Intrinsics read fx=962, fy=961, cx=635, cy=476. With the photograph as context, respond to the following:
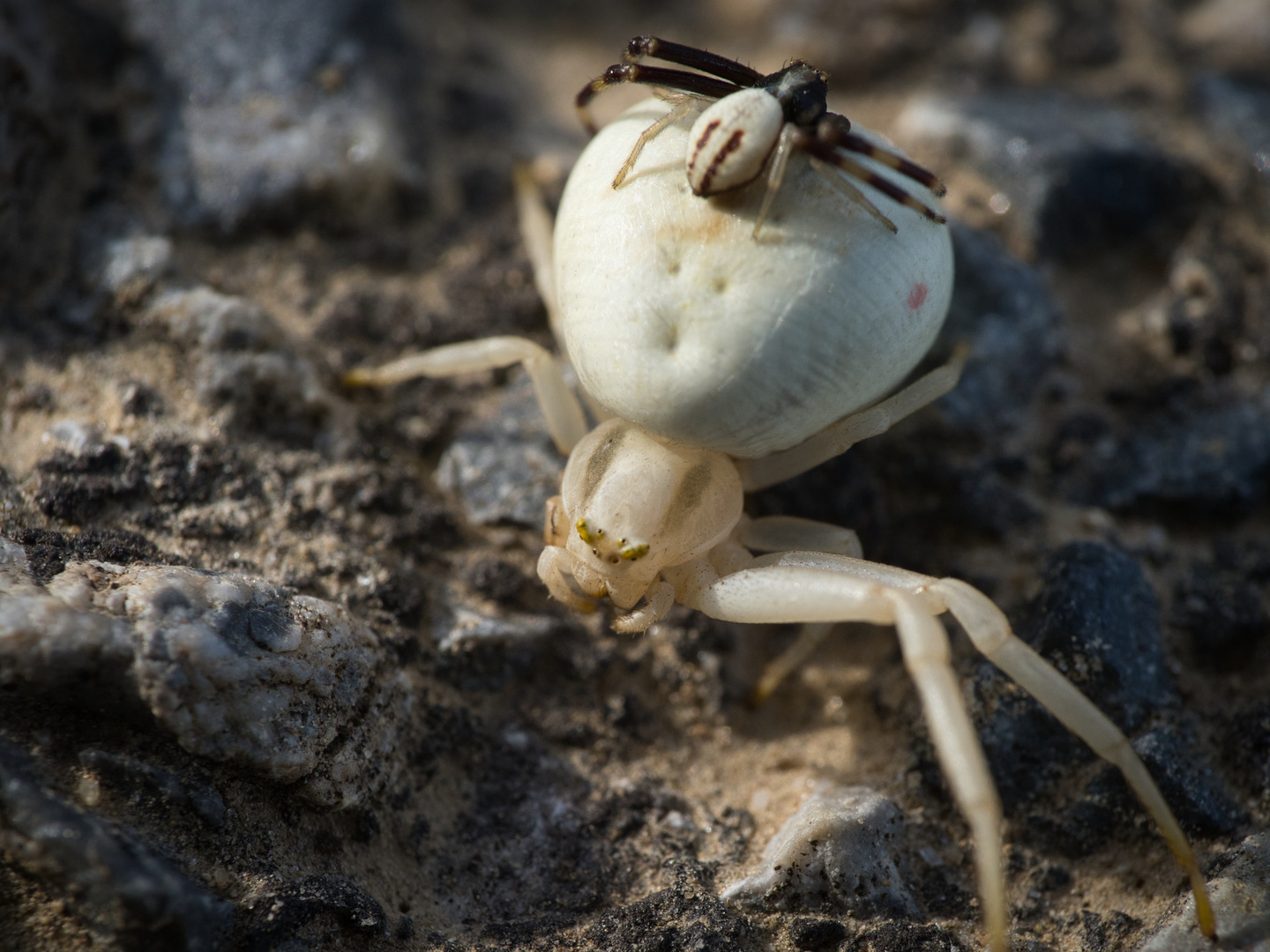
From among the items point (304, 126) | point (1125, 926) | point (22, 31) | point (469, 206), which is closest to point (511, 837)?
point (1125, 926)

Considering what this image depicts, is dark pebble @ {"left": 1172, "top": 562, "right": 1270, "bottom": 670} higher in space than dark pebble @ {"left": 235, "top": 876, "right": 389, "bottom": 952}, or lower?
higher

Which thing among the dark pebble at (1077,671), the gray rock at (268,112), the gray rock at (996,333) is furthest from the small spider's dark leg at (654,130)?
the dark pebble at (1077,671)

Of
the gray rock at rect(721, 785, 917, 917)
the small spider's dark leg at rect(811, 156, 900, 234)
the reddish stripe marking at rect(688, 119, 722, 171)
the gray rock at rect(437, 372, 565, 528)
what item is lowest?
the gray rock at rect(721, 785, 917, 917)

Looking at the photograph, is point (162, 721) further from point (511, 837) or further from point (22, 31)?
point (22, 31)

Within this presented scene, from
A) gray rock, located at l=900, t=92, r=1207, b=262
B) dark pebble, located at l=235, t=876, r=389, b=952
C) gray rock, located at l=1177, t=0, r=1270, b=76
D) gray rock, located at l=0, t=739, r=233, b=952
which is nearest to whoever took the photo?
gray rock, located at l=0, t=739, r=233, b=952

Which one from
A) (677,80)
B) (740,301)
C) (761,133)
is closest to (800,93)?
(761,133)

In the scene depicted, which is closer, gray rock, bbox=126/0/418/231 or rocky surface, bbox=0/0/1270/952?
rocky surface, bbox=0/0/1270/952

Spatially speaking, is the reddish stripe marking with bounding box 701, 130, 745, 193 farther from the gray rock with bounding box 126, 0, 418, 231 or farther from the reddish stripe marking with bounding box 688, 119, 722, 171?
the gray rock with bounding box 126, 0, 418, 231

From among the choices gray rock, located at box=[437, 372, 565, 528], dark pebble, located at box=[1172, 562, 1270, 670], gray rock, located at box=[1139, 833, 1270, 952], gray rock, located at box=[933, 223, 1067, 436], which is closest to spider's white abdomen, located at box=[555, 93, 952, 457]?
gray rock, located at box=[437, 372, 565, 528]
